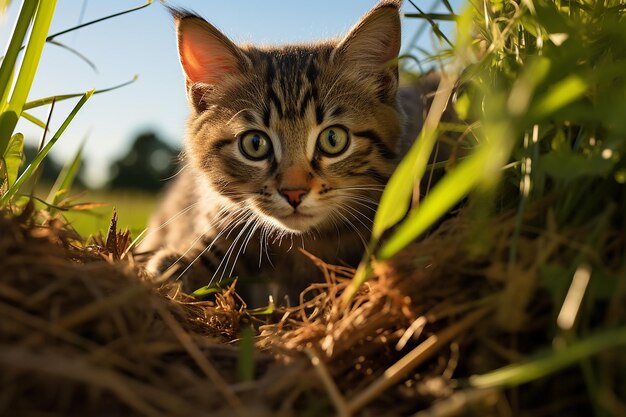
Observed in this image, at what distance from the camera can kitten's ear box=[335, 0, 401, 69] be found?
67.8 inches

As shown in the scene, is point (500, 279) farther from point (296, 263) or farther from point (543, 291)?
point (296, 263)

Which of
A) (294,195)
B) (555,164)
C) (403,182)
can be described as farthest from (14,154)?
(555,164)

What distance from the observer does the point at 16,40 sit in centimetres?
129

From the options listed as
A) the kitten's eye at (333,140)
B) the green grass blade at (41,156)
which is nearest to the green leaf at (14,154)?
the green grass blade at (41,156)

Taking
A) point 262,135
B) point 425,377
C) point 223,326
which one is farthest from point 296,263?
point 425,377

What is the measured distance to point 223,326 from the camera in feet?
4.33

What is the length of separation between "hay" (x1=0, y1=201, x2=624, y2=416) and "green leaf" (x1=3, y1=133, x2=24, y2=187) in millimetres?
512

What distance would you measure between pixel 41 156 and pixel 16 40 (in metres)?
0.26

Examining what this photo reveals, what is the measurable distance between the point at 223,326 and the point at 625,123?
0.94m

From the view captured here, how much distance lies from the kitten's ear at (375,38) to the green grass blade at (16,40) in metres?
0.91

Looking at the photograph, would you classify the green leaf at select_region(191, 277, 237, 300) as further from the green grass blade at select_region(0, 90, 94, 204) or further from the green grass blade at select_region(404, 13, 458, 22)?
the green grass blade at select_region(404, 13, 458, 22)

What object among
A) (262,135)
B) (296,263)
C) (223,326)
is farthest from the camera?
(296,263)

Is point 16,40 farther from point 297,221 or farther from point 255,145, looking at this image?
point 297,221

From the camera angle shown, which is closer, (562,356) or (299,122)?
(562,356)
